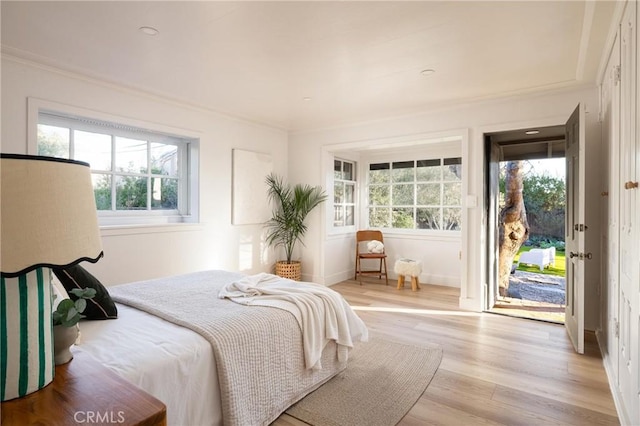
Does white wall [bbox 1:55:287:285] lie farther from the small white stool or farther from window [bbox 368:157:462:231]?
the small white stool

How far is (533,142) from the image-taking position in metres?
4.61

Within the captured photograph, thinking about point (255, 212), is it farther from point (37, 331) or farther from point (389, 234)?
point (37, 331)

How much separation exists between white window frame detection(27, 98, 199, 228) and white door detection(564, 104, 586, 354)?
3958mm

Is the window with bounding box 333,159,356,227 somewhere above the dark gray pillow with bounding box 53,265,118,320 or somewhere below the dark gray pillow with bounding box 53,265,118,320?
above

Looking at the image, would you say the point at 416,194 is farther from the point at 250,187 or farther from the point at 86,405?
the point at 86,405

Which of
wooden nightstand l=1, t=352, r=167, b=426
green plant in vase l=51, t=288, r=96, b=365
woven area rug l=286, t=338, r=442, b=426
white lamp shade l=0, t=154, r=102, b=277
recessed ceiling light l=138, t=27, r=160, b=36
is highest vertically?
recessed ceiling light l=138, t=27, r=160, b=36

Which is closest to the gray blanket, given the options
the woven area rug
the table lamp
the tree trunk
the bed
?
the bed

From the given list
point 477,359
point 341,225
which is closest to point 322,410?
point 477,359

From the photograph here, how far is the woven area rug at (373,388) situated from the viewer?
2.00 m

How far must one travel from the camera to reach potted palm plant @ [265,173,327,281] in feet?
16.9

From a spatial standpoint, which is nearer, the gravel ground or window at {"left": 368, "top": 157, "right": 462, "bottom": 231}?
the gravel ground

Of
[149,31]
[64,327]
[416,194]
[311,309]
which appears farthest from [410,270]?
[64,327]

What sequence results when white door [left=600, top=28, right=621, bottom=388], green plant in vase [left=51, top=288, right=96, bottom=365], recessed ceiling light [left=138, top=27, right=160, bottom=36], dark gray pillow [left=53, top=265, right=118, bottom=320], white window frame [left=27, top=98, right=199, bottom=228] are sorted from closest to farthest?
green plant in vase [left=51, top=288, right=96, bottom=365], dark gray pillow [left=53, top=265, right=118, bottom=320], white door [left=600, top=28, right=621, bottom=388], recessed ceiling light [left=138, top=27, right=160, bottom=36], white window frame [left=27, top=98, right=199, bottom=228]

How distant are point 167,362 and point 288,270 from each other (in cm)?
356
